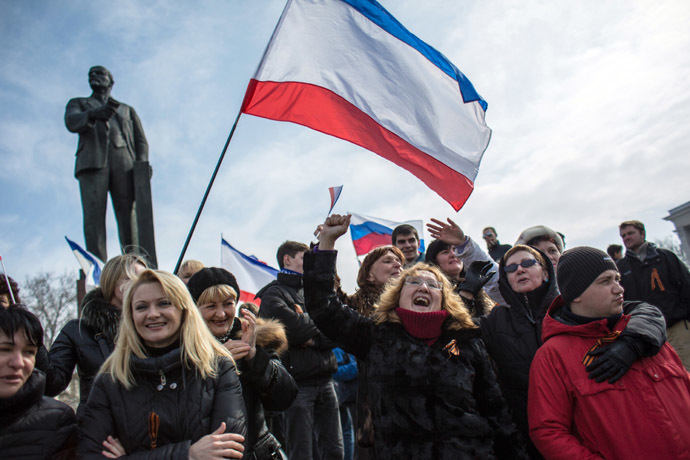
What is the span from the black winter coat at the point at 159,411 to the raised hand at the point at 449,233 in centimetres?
236

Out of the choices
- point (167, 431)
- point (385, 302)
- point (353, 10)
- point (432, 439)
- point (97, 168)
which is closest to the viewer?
point (167, 431)

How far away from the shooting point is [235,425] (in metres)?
2.23

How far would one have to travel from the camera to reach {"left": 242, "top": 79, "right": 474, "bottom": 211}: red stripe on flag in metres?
4.02

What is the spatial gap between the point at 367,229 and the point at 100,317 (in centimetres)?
611

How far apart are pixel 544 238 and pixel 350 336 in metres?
2.07

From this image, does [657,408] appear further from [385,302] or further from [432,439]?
[385,302]

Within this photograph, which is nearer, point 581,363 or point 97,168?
point 581,363

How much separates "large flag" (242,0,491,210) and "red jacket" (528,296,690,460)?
2.09 metres

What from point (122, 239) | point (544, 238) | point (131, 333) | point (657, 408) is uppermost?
point (122, 239)

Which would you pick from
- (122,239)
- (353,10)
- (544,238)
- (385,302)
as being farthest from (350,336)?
(122,239)

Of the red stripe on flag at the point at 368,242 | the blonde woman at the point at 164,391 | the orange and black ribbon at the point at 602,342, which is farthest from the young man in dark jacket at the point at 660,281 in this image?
the blonde woman at the point at 164,391

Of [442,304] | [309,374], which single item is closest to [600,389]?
[442,304]

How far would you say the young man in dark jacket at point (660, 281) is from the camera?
5.12m

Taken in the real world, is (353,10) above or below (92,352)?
above
